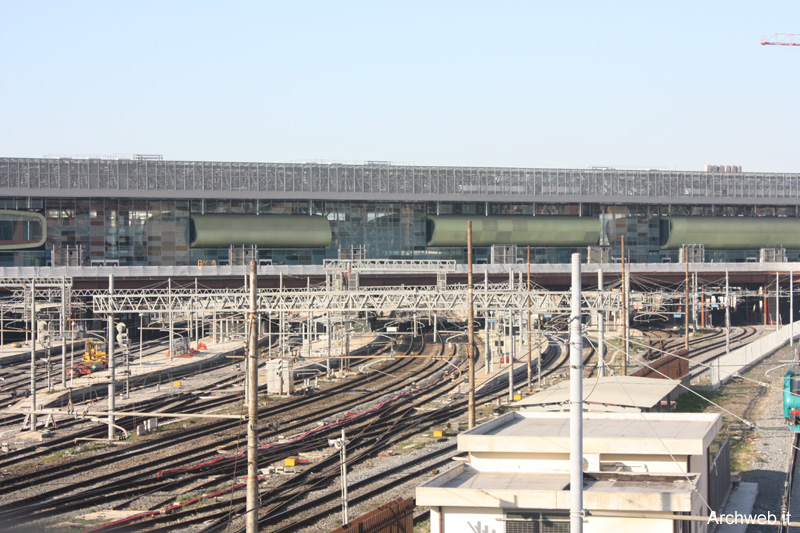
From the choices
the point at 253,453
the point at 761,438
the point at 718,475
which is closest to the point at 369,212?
the point at 761,438

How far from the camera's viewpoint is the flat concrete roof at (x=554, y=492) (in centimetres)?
1313

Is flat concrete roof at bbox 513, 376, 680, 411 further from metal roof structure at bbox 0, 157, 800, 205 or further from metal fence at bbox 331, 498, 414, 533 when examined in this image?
metal roof structure at bbox 0, 157, 800, 205

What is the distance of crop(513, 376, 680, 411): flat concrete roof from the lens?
79.2 feet

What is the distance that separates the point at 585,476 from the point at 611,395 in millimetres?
10916

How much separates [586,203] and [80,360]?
4306 centimetres

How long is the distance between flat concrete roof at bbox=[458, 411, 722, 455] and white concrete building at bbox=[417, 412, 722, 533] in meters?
0.02

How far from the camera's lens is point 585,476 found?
15055mm

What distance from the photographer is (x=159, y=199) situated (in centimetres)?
A: 6719

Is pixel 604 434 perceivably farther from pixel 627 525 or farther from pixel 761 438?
pixel 761 438

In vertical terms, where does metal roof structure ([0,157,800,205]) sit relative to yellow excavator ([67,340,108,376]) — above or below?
above

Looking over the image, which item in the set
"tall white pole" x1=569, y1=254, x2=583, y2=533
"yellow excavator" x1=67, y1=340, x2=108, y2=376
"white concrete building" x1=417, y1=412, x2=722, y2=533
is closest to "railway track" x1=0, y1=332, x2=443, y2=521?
"white concrete building" x1=417, y1=412, x2=722, y2=533

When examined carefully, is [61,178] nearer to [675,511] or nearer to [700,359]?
[700,359]

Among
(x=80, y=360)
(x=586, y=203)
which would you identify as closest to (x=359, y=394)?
(x=80, y=360)

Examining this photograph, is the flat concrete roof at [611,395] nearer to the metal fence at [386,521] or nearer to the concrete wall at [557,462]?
the concrete wall at [557,462]
